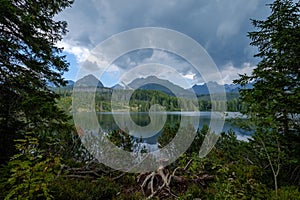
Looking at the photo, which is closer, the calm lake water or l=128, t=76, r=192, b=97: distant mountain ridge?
l=128, t=76, r=192, b=97: distant mountain ridge

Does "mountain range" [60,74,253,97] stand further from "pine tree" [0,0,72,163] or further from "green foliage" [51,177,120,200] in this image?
A: "green foliage" [51,177,120,200]

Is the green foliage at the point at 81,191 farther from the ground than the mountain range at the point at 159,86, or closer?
closer

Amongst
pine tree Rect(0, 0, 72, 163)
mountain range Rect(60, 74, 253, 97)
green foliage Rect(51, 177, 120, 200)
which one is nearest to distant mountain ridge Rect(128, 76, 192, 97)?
mountain range Rect(60, 74, 253, 97)

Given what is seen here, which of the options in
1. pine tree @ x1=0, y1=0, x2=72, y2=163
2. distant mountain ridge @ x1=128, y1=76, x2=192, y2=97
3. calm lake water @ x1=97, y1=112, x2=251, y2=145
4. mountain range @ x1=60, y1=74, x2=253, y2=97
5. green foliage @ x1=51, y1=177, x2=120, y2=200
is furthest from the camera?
calm lake water @ x1=97, y1=112, x2=251, y2=145

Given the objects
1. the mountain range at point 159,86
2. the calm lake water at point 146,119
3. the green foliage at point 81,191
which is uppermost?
the mountain range at point 159,86

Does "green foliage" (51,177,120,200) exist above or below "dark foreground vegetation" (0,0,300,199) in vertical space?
below

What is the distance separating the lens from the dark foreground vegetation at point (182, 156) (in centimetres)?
337

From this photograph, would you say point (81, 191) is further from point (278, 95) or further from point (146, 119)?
point (278, 95)

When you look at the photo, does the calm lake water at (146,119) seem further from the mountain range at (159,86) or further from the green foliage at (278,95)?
the green foliage at (278,95)

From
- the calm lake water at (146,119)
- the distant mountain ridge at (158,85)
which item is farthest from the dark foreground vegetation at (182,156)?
the distant mountain ridge at (158,85)

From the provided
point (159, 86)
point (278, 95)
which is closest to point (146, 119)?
point (159, 86)

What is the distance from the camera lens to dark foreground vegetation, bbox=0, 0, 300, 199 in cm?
337

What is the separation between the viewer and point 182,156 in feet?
18.3

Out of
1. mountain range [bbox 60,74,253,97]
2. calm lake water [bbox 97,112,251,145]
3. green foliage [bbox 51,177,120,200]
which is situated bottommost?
green foliage [bbox 51,177,120,200]
